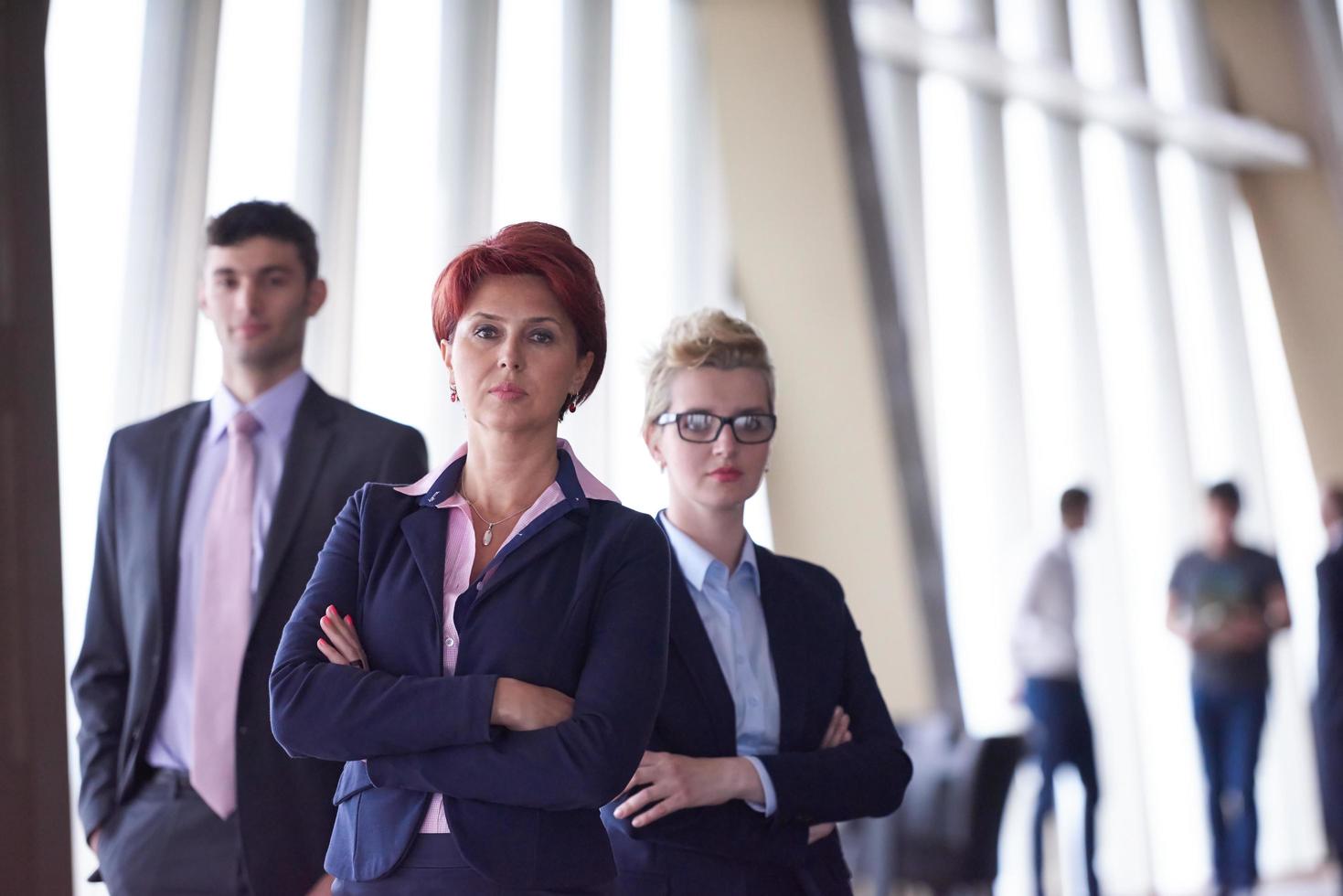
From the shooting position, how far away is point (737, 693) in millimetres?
1802

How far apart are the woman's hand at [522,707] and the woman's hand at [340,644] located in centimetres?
20

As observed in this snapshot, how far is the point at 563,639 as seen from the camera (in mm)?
1431

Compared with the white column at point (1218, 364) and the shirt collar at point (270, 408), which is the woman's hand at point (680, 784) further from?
the white column at point (1218, 364)

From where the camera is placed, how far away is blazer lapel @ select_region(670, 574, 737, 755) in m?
1.74

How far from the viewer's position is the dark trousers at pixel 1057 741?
16.1 feet

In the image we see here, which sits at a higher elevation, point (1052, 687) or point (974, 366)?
point (974, 366)

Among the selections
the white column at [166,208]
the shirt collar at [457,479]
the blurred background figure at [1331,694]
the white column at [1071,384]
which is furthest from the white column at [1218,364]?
the shirt collar at [457,479]

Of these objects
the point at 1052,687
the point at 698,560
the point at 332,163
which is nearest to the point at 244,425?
the point at 698,560

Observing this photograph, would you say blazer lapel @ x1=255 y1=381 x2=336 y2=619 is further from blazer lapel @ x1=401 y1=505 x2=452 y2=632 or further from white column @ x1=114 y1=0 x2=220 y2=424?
white column @ x1=114 y1=0 x2=220 y2=424

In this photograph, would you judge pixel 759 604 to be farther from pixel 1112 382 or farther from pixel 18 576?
pixel 1112 382

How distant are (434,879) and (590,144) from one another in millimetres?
3072

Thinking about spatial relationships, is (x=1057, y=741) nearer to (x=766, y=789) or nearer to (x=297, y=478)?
(x=766, y=789)

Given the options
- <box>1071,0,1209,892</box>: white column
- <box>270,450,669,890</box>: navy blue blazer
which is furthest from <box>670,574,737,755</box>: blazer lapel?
<box>1071,0,1209,892</box>: white column

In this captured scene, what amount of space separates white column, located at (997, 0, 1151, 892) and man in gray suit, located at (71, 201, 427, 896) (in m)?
4.49
